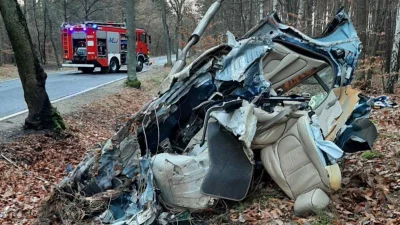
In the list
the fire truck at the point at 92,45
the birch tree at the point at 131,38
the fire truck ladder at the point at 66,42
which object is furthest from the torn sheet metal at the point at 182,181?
Result: the fire truck ladder at the point at 66,42

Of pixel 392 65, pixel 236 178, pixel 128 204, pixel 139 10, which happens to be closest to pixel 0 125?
pixel 128 204

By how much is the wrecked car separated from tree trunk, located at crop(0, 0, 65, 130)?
3.00 metres

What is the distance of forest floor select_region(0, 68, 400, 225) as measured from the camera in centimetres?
369

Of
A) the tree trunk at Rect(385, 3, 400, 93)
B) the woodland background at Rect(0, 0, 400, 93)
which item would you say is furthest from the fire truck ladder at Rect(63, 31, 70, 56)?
the tree trunk at Rect(385, 3, 400, 93)

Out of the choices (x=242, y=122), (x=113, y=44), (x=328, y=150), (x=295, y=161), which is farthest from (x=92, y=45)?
(x=328, y=150)

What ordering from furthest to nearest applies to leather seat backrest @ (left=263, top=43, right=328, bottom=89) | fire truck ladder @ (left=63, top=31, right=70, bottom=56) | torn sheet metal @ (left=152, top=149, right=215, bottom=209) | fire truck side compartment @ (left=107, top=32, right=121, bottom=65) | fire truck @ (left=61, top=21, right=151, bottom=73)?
1. fire truck side compartment @ (left=107, top=32, right=121, bottom=65)
2. fire truck ladder @ (left=63, top=31, right=70, bottom=56)
3. fire truck @ (left=61, top=21, right=151, bottom=73)
4. leather seat backrest @ (left=263, top=43, right=328, bottom=89)
5. torn sheet metal @ (left=152, top=149, right=215, bottom=209)

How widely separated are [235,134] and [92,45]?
64.7 feet

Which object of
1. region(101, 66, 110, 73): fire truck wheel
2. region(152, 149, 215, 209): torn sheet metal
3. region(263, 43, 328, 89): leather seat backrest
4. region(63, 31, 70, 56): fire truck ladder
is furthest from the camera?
region(101, 66, 110, 73): fire truck wheel

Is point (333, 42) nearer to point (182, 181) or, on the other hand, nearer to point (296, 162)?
point (296, 162)

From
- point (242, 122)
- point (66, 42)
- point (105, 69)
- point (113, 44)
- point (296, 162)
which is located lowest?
point (296, 162)

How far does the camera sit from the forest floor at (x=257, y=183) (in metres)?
3.69

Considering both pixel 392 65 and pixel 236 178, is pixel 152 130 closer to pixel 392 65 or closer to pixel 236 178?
pixel 236 178

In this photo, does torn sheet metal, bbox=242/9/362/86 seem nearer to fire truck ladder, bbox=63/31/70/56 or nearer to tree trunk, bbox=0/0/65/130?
tree trunk, bbox=0/0/65/130

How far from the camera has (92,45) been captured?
858 inches
